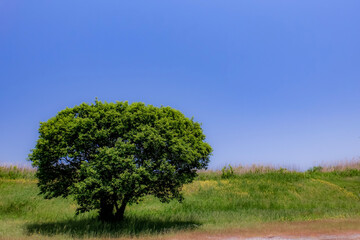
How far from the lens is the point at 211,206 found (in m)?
35.9

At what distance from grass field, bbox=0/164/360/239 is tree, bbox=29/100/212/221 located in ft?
9.08

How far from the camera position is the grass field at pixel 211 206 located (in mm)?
23328

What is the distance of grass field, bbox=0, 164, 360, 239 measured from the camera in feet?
76.5

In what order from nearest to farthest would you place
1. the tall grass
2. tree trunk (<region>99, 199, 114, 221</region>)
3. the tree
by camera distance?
the tree → tree trunk (<region>99, 199, 114, 221</region>) → the tall grass

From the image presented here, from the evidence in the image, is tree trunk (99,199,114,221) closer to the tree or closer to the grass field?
the tree

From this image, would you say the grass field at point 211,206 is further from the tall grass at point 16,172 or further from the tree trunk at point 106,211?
the tree trunk at point 106,211

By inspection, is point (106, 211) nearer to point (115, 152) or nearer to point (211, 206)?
point (115, 152)

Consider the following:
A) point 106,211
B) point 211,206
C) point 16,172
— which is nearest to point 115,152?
point 106,211

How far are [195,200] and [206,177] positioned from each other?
11.3m

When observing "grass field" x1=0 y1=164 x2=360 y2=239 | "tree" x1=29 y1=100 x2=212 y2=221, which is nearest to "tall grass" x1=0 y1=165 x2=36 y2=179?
"grass field" x1=0 y1=164 x2=360 y2=239

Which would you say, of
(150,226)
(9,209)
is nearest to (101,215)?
(150,226)

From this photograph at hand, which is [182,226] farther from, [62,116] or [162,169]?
[62,116]

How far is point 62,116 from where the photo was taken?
78.6ft

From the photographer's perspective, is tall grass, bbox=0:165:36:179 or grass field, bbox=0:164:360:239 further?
tall grass, bbox=0:165:36:179
